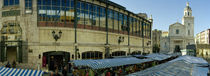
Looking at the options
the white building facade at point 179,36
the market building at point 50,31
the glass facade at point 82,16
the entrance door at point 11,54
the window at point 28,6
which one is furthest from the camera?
the white building facade at point 179,36

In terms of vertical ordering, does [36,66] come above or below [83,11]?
below

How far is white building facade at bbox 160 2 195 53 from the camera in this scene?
356ft

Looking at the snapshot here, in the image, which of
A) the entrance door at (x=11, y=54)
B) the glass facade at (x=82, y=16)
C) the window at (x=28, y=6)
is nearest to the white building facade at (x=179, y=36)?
the glass facade at (x=82, y=16)

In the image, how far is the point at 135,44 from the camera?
4434 centimetres

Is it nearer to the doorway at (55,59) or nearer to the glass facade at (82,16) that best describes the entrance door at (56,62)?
the doorway at (55,59)

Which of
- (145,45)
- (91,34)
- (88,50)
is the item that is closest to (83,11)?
(91,34)

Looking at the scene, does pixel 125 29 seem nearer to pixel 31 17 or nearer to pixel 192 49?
pixel 31 17

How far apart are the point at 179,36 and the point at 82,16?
96.5 m

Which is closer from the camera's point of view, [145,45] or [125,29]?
[125,29]

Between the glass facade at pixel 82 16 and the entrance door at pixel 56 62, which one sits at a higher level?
the glass facade at pixel 82 16

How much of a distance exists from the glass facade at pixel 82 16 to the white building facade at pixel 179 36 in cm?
8031

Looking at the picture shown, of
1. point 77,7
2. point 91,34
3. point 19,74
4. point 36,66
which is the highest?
point 77,7

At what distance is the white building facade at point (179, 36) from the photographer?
356ft

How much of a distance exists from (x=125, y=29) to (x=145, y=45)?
14.8m
